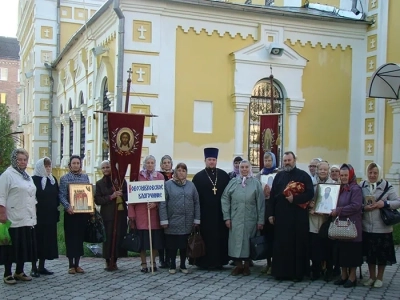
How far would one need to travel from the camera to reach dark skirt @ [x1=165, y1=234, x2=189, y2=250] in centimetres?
831

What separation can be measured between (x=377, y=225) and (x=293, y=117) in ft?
21.7

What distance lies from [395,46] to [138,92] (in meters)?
6.77

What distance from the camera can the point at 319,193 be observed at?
25.8ft

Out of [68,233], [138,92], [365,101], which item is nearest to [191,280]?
[68,233]

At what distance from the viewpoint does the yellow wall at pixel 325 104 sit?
13.9 metres

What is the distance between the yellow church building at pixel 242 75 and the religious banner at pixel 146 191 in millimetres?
3974

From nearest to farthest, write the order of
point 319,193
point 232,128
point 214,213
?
1. point 319,193
2. point 214,213
3. point 232,128

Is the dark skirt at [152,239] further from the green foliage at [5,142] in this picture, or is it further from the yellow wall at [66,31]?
the yellow wall at [66,31]

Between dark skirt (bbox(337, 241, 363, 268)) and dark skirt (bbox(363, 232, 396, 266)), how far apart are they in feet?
0.43

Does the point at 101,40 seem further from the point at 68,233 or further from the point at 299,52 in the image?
the point at 68,233

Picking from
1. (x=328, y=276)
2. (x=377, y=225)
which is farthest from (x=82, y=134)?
(x=377, y=225)

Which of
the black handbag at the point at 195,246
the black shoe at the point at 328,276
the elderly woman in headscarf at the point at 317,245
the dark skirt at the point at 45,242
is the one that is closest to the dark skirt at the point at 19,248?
the dark skirt at the point at 45,242

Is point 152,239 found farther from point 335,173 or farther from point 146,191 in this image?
point 335,173

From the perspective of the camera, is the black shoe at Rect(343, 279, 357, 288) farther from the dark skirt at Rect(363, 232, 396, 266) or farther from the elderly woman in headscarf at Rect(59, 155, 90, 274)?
the elderly woman in headscarf at Rect(59, 155, 90, 274)
